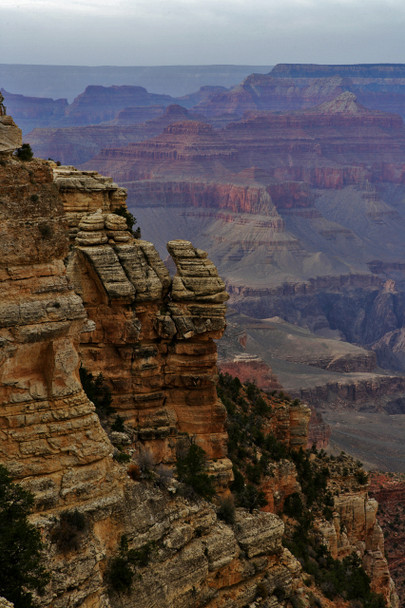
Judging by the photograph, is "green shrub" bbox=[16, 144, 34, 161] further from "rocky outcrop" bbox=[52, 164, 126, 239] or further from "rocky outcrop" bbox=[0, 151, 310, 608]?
"rocky outcrop" bbox=[52, 164, 126, 239]

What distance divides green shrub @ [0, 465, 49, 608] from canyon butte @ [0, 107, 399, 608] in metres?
0.49

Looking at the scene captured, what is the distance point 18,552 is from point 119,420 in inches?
499

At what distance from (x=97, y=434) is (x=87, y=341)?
11003 mm

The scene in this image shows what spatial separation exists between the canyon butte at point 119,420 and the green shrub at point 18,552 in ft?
1.60

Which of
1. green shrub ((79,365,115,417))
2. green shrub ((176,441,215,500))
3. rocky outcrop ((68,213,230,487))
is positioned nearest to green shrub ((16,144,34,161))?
rocky outcrop ((68,213,230,487))

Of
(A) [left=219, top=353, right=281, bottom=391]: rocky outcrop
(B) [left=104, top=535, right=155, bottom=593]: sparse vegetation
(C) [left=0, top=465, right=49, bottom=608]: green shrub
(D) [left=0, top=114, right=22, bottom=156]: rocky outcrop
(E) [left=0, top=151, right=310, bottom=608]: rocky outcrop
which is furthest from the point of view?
(A) [left=219, top=353, right=281, bottom=391]: rocky outcrop

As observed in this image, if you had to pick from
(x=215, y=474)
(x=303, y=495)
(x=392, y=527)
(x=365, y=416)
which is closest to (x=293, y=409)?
(x=303, y=495)

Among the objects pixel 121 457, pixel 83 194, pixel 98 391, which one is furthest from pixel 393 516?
pixel 121 457

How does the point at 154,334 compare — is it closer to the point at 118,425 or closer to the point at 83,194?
the point at 118,425

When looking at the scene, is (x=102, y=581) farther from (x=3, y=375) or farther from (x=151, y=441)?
(x=151, y=441)

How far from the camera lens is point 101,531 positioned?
2325 centimetres

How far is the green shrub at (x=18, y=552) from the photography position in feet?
66.2

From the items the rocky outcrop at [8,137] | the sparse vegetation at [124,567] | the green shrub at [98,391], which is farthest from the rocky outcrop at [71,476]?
the green shrub at [98,391]

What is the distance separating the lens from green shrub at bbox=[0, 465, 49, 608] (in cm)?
2017
